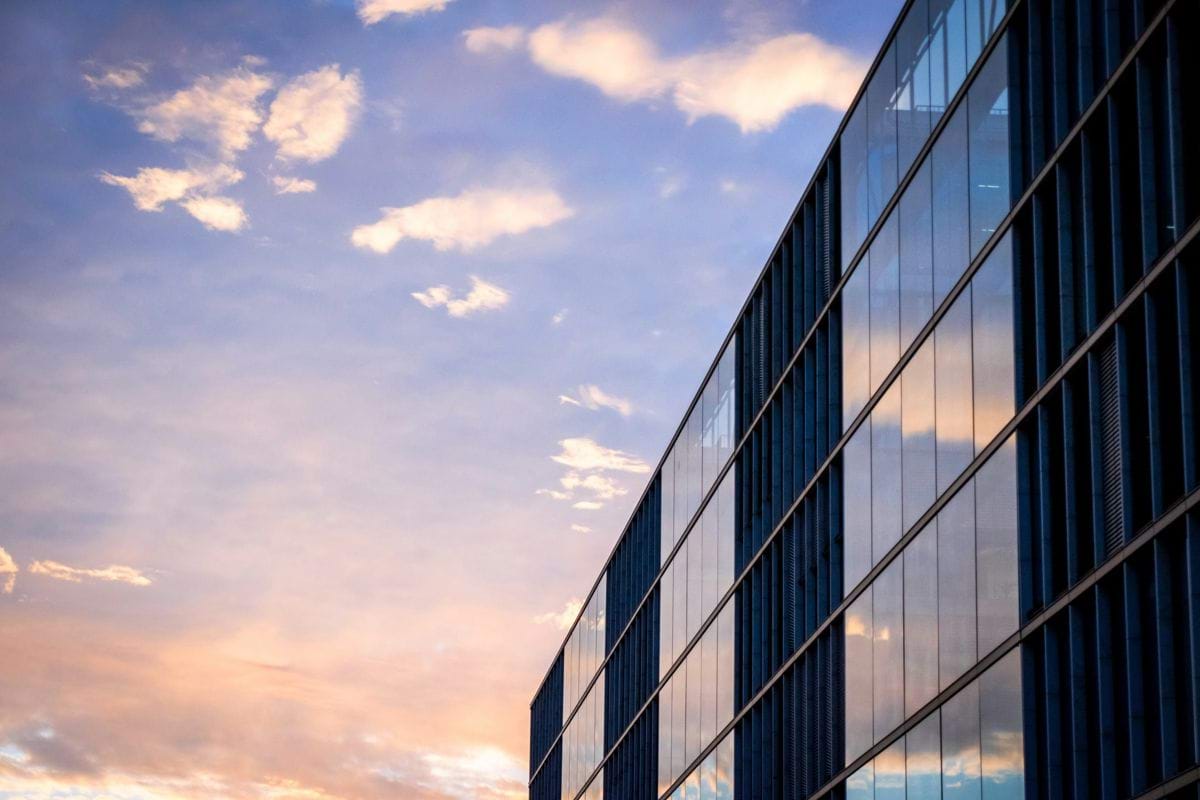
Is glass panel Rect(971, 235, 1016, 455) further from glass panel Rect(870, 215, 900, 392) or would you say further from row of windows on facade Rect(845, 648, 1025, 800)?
glass panel Rect(870, 215, 900, 392)

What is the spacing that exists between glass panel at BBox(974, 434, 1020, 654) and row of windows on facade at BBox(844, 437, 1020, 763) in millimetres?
19

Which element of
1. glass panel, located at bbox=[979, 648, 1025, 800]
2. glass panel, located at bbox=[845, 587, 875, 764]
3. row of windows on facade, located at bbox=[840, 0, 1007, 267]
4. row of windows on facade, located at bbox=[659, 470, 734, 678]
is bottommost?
glass panel, located at bbox=[979, 648, 1025, 800]

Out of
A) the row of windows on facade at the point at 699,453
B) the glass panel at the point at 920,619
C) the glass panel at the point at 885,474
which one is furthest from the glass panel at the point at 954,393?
the row of windows on facade at the point at 699,453

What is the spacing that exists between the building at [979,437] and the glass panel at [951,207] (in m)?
0.08

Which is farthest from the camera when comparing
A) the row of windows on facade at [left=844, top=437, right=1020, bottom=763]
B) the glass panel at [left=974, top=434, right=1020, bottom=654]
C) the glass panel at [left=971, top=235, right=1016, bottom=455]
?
the glass panel at [left=971, top=235, right=1016, bottom=455]

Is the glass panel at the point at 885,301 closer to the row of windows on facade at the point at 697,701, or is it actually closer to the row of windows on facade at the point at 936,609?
the row of windows on facade at the point at 936,609

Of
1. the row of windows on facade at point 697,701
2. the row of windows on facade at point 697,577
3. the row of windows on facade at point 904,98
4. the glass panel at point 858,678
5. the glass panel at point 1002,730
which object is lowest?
the glass panel at point 1002,730

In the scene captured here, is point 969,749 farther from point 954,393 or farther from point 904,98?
point 904,98

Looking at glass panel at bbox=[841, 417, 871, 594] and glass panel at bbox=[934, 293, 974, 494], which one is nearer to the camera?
glass panel at bbox=[934, 293, 974, 494]

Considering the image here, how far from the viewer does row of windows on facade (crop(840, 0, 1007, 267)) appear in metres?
39.1

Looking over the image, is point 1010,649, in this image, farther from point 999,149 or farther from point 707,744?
point 707,744

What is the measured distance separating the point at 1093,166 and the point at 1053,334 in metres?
3.21

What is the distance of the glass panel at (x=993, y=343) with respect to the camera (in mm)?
34969

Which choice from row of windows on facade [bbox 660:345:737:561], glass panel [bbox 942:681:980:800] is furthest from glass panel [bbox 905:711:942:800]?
row of windows on facade [bbox 660:345:737:561]
